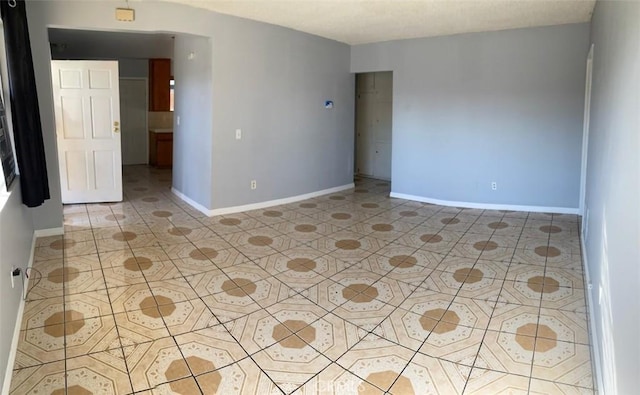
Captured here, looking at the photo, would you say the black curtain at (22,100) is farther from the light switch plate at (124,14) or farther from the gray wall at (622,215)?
the gray wall at (622,215)

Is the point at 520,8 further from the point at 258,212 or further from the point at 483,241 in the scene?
the point at 258,212

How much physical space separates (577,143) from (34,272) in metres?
5.91

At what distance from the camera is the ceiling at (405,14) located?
454 centimetres

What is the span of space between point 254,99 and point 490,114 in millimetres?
3108

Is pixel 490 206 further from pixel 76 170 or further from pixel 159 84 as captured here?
pixel 159 84

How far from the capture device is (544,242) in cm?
460

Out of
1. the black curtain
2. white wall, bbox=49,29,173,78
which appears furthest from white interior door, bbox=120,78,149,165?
the black curtain

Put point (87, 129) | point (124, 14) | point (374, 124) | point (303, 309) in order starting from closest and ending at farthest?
point (303, 309)
point (124, 14)
point (87, 129)
point (374, 124)

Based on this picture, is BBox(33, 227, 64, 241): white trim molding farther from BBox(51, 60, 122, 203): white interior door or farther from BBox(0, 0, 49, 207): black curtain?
BBox(51, 60, 122, 203): white interior door

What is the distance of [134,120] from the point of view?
10102mm

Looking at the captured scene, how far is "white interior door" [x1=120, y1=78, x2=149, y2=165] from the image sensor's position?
9938mm

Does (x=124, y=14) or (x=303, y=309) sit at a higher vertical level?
(x=124, y=14)

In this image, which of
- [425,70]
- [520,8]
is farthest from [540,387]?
[425,70]

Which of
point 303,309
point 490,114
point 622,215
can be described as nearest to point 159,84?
point 490,114
